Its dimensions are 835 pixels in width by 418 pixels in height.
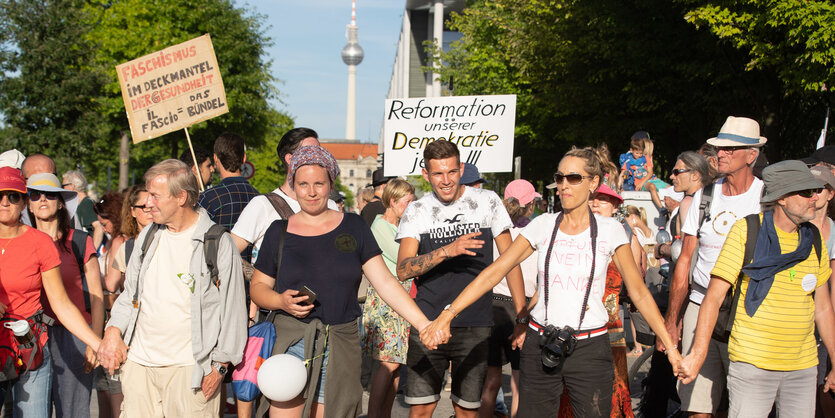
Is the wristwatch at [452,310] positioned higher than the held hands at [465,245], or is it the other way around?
the held hands at [465,245]

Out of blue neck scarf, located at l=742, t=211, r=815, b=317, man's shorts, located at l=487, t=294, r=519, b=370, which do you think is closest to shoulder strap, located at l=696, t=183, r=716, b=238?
blue neck scarf, located at l=742, t=211, r=815, b=317

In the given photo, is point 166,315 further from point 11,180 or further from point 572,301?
point 572,301

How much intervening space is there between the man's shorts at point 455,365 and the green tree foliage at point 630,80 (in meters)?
14.3

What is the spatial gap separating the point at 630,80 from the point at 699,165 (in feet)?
54.8

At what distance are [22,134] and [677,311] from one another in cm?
2366

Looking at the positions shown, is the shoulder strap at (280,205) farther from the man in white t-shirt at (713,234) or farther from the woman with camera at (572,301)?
the man in white t-shirt at (713,234)

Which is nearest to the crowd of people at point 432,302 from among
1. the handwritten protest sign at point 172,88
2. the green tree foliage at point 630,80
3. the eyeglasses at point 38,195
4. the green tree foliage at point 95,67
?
the eyeglasses at point 38,195

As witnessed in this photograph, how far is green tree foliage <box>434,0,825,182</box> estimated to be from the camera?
1912 cm

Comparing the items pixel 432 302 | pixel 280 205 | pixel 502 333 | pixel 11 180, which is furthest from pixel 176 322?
pixel 502 333

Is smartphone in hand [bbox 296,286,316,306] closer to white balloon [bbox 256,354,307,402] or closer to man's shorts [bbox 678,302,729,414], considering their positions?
white balloon [bbox 256,354,307,402]

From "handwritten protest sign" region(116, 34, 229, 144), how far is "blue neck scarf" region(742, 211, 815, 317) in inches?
262

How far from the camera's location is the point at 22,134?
79.8 feet

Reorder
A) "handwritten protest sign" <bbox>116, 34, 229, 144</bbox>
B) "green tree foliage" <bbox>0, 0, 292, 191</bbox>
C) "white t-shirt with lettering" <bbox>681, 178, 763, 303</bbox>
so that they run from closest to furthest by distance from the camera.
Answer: "white t-shirt with lettering" <bbox>681, 178, 763, 303</bbox>
"handwritten protest sign" <bbox>116, 34, 229, 144</bbox>
"green tree foliage" <bbox>0, 0, 292, 191</bbox>

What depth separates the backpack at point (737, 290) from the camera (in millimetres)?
4328
